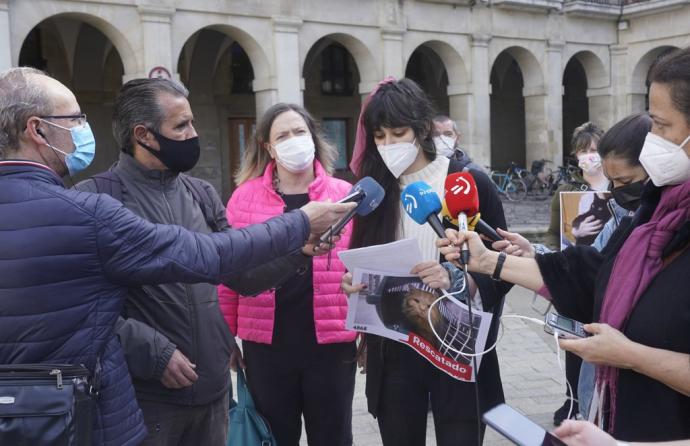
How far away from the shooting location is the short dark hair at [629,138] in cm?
332

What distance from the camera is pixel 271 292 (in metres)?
3.26

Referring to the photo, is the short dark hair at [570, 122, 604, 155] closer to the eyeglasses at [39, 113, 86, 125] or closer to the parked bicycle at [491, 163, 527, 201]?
the eyeglasses at [39, 113, 86, 125]

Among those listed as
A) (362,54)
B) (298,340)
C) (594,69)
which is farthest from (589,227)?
(594,69)

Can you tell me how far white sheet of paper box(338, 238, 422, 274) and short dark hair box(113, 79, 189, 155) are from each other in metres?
0.94

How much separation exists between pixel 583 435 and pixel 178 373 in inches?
61.1

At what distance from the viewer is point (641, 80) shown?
24.1 metres

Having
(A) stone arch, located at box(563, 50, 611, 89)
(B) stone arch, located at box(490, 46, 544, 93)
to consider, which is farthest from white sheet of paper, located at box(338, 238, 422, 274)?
(A) stone arch, located at box(563, 50, 611, 89)

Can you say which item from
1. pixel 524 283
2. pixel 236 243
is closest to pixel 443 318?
pixel 524 283

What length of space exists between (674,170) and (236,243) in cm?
137

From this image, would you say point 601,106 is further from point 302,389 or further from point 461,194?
point 461,194

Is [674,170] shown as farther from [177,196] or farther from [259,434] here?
[259,434]

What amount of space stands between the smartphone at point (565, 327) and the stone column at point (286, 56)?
15644 millimetres

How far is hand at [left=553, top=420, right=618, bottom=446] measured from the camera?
158cm

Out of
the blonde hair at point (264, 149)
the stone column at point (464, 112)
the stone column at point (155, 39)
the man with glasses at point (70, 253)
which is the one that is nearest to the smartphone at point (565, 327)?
the man with glasses at point (70, 253)
